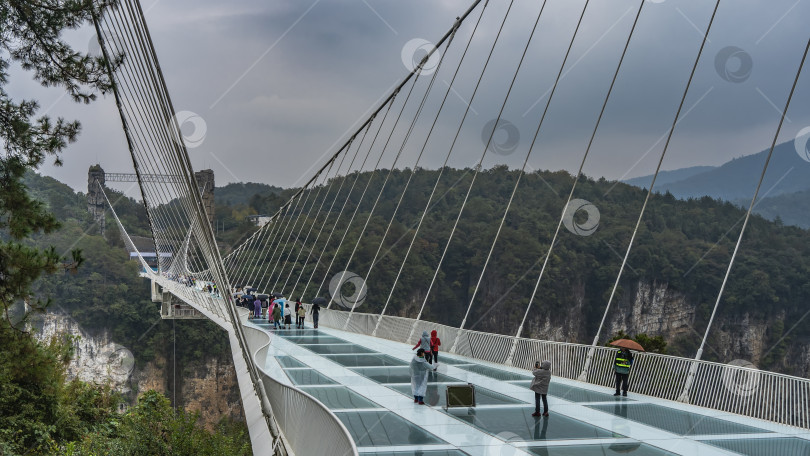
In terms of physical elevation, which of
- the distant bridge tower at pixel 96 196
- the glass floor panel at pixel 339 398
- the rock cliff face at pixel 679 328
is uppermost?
the distant bridge tower at pixel 96 196

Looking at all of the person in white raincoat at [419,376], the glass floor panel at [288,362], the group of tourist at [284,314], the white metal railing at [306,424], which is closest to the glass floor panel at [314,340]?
the group of tourist at [284,314]

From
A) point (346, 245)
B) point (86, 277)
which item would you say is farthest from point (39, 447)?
point (86, 277)

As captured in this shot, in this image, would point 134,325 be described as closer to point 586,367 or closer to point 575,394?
point 586,367

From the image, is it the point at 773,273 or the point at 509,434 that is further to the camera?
the point at 773,273

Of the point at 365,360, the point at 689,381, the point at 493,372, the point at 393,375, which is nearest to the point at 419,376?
the point at 393,375

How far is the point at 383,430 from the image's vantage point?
7.51 metres

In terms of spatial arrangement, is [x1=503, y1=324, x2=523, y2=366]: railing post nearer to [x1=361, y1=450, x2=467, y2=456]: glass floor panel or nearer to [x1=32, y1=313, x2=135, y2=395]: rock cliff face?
[x1=361, y1=450, x2=467, y2=456]: glass floor panel

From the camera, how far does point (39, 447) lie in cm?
1731

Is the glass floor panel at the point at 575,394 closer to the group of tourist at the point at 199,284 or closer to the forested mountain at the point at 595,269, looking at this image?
the group of tourist at the point at 199,284

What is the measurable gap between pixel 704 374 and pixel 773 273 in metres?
49.5

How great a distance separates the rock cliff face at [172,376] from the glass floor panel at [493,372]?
58637mm

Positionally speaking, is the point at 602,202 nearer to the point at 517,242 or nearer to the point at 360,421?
the point at 517,242

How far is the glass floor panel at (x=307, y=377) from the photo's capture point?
1078cm

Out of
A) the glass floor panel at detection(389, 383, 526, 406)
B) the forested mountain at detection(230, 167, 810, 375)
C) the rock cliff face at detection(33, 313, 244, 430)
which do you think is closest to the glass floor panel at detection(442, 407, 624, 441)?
the glass floor panel at detection(389, 383, 526, 406)
